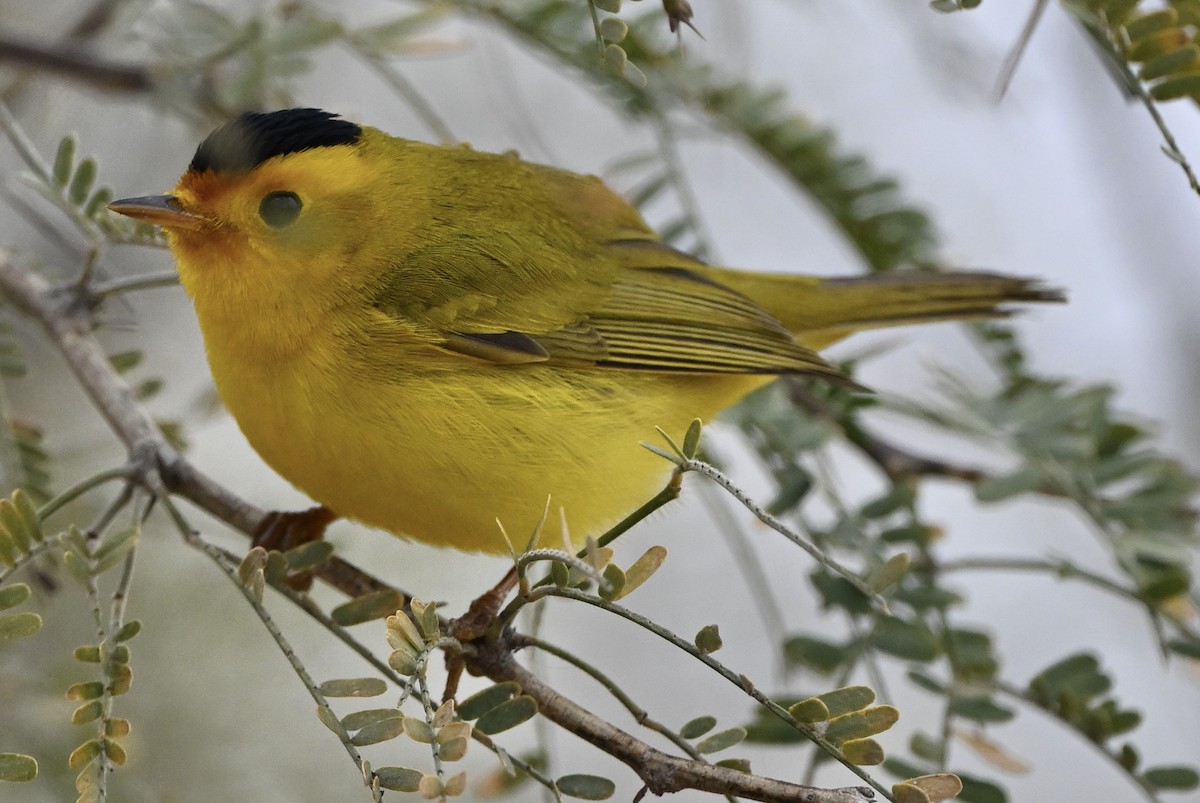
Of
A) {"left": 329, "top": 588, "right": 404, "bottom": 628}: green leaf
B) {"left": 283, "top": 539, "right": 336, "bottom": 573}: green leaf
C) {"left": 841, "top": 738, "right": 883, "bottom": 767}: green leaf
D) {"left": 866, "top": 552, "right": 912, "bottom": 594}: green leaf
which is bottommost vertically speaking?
{"left": 841, "top": 738, "right": 883, "bottom": 767}: green leaf

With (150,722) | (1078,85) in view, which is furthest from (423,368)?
(1078,85)

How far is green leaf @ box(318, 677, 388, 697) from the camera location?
4.28ft

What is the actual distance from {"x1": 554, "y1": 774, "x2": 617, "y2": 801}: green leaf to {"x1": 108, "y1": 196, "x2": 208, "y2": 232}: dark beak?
1100 millimetres

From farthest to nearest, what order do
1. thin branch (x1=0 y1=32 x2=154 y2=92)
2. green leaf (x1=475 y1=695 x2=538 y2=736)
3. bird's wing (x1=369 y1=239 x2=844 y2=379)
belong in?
1. thin branch (x1=0 y1=32 x2=154 y2=92)
2. bird's wing (x1=369 y1=239 x2=844 y2=379)
3. green leaf (x1=475 y1=695 x2=538 y2=736)

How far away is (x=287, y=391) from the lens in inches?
74.9

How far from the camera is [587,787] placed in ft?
4.54

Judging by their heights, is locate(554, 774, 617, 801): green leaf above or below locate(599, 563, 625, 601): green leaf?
below

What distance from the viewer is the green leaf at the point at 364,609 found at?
1.56 m

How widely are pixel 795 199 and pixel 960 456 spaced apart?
150 cm

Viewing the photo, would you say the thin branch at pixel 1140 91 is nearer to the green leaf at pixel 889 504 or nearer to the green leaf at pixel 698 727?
the green leaf at pixel 698 727

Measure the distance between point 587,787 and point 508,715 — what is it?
12cm

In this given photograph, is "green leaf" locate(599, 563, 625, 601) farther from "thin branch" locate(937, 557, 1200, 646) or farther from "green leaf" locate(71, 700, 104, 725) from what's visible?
"thin branch" locate(937, 557, 1200, 646)

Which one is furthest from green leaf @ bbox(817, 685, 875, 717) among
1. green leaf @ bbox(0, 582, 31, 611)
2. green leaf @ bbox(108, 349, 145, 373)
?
green leaf @ bbox(108, 349, 145, 373)

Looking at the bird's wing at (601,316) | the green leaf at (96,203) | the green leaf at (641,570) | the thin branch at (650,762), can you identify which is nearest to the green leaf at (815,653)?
the bird's wing at (601,316)
